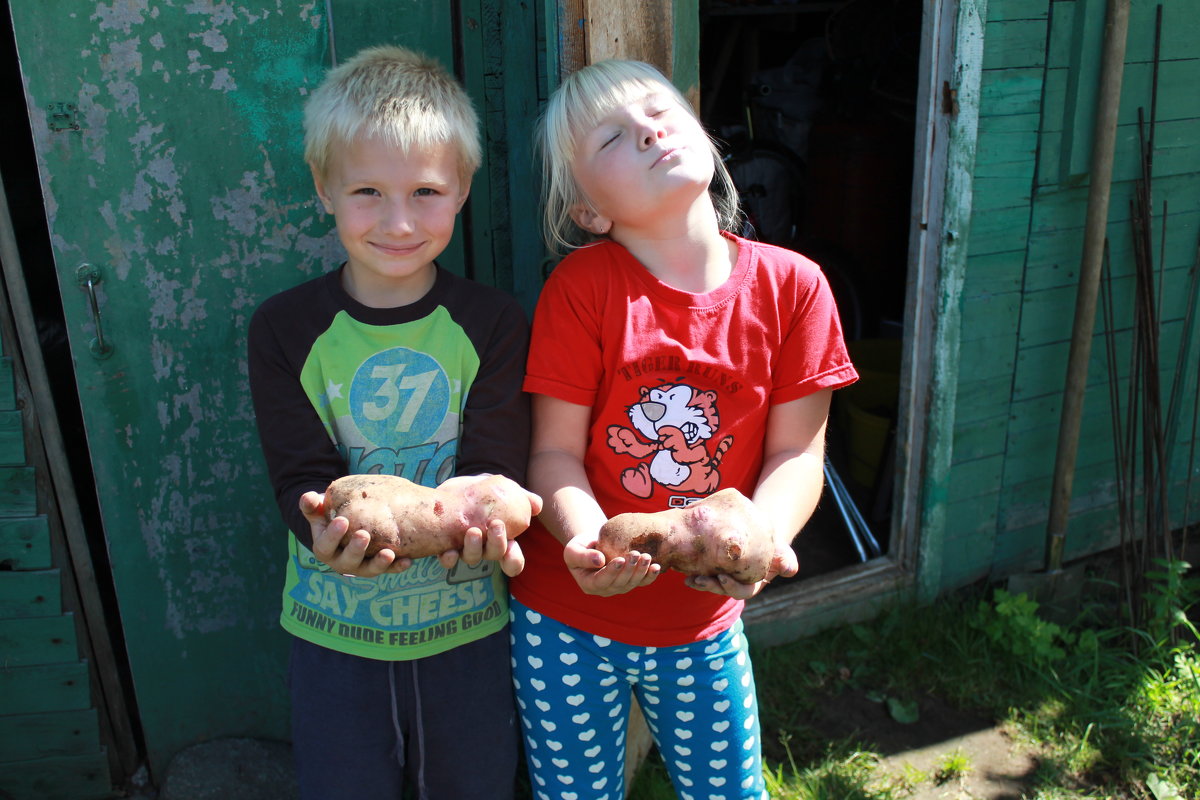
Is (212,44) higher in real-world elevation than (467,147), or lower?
higher

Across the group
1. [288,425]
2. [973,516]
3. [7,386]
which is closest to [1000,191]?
[973,516]

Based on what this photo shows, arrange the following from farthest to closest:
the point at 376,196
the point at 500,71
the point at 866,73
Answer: the point at 866,73 < the point at 500,71 < the point at 376,196

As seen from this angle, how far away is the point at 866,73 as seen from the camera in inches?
203

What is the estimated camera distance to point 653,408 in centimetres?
178

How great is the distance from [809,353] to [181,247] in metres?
1.40

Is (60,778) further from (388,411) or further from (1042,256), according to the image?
(1042,256)

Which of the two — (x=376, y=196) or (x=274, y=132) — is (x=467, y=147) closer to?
(x=376, y=196)

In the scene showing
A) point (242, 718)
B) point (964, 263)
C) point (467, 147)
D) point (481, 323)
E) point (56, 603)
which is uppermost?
point (467, 147)

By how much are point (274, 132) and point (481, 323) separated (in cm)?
74

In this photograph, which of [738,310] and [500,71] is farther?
[500,71]

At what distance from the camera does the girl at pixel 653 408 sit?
5.78 ft

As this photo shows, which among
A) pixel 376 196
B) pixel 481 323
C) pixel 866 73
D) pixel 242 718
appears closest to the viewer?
pixel 376 196

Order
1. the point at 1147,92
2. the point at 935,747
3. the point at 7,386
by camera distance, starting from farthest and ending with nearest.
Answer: the point at 1147,92, the point at 935,747, the point at 7,386

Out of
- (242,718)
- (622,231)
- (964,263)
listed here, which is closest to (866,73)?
(964,263)
